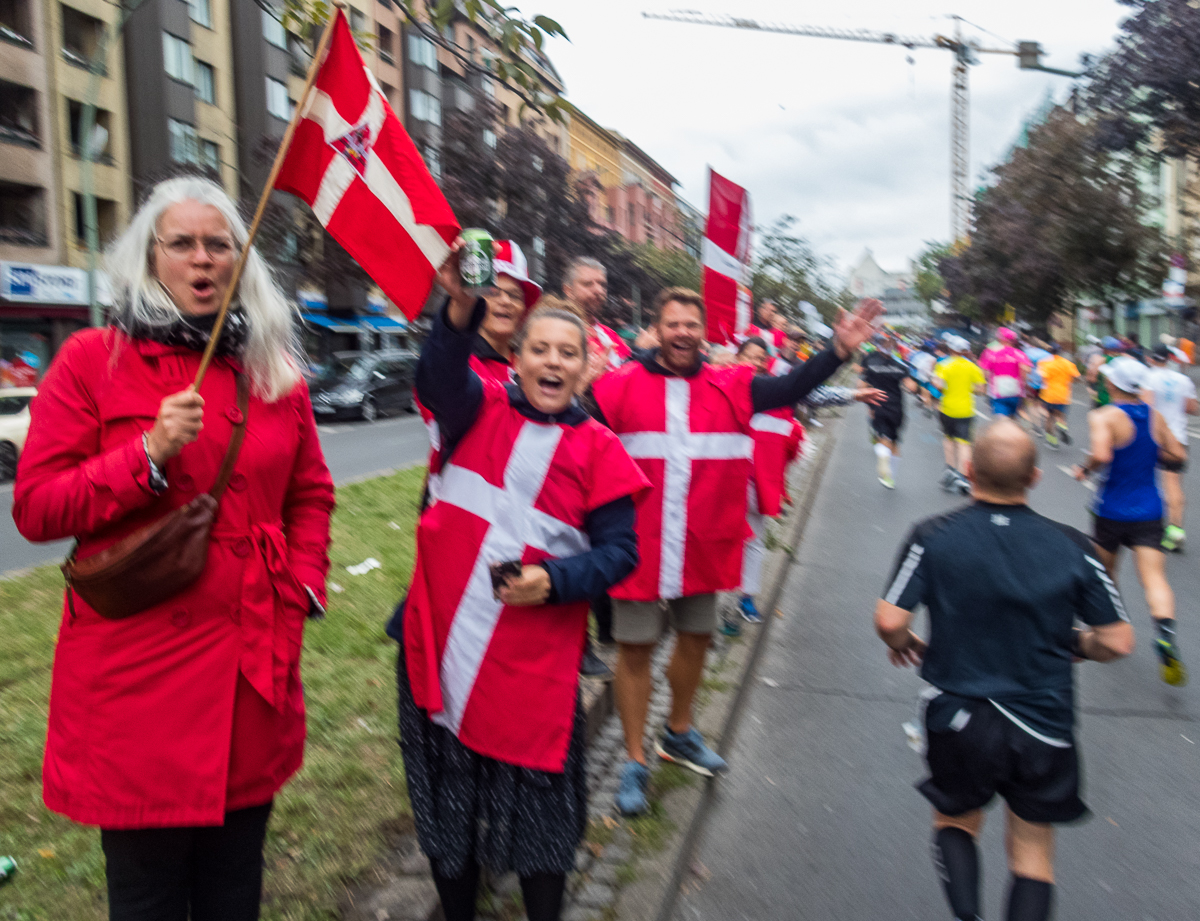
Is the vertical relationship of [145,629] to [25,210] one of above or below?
below

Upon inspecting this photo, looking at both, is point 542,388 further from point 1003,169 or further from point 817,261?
point 1003,169

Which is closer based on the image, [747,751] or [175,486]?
[175,486]

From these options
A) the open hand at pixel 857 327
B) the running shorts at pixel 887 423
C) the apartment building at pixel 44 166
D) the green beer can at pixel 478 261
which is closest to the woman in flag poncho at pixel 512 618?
the green beer can at pixel 478 261

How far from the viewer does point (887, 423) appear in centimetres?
1384

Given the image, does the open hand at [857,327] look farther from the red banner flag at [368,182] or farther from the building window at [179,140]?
the building window at [179,140]

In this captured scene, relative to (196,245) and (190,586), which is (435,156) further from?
(190,586)

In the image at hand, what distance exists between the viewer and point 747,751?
16.1 ft

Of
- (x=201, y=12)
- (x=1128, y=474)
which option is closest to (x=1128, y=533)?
(x=1128, y=474)

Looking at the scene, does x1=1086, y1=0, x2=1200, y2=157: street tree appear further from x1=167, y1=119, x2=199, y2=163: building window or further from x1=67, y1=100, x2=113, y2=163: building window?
x1=67, y1=100, x2=113, y2=163: building window

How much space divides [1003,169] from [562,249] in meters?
31.4

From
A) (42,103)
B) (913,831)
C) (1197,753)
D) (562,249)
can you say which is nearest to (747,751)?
(913,831)

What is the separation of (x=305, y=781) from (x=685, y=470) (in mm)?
1787

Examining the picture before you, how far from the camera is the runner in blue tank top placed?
6156 mm

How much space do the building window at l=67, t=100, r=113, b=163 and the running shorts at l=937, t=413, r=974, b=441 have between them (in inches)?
1055
